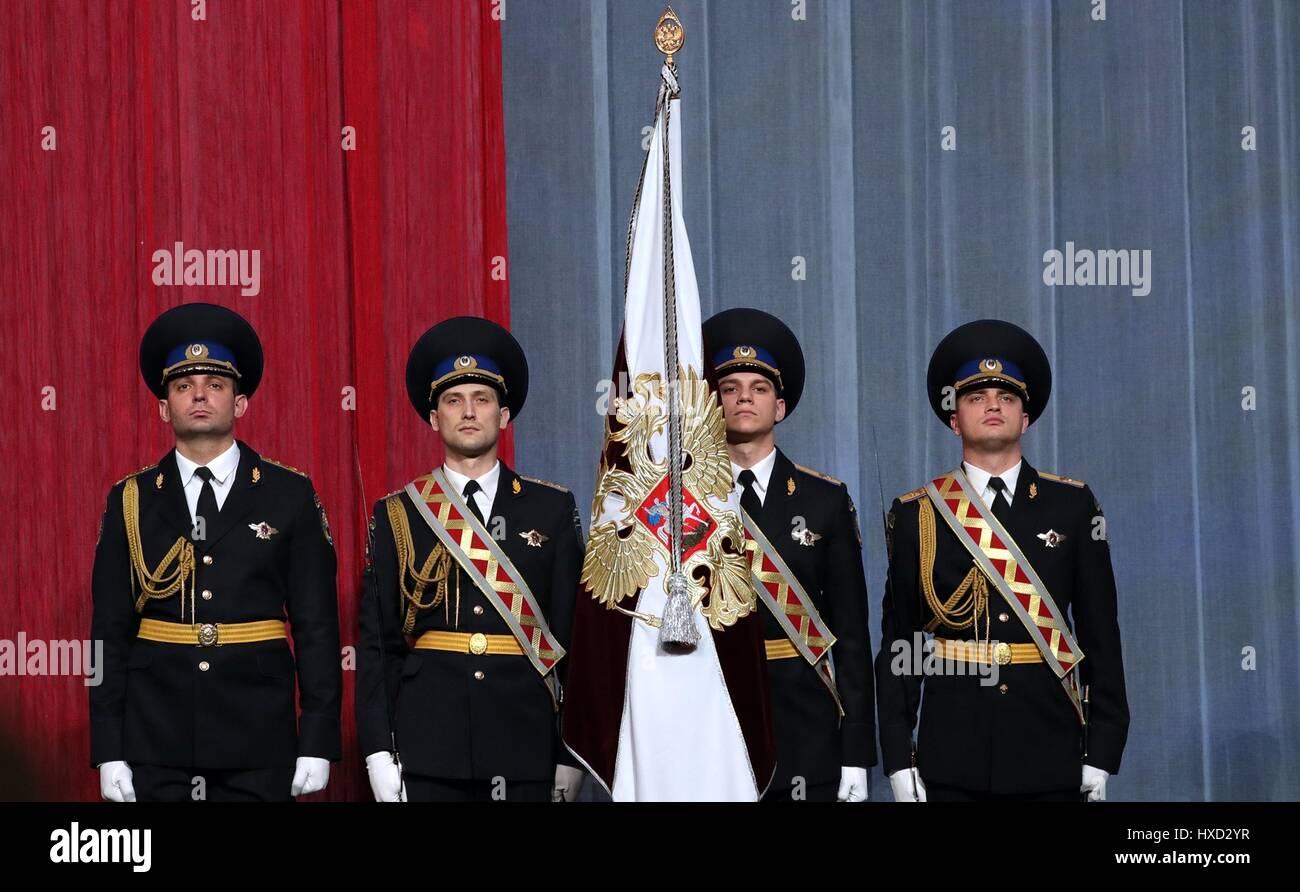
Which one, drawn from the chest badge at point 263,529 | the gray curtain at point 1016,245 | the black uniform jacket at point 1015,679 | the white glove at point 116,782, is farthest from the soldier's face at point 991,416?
the white glove at point 116,782

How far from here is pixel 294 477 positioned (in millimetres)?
4059

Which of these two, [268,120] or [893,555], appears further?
[268,120]

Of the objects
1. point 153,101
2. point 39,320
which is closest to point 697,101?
point 153,101

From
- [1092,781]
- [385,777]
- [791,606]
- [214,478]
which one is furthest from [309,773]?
[1092,781]

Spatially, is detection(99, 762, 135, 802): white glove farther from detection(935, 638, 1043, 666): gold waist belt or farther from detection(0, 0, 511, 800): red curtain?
detection(935, 638, 1043, 666): gold waist belt

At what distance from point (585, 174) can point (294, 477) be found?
1489 mm

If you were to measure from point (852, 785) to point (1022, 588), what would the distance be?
22.8 inches

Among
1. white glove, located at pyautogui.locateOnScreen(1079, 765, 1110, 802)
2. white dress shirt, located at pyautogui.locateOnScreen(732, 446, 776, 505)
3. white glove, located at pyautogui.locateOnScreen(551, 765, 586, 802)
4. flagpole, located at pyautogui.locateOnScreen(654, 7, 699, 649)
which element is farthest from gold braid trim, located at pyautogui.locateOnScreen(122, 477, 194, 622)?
white glove, located at pyautogui.locateOnScreen(1079, 765, 1110, 802)

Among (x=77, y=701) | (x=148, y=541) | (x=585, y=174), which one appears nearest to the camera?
(x=148, y=541)

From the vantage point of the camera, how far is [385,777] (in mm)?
3777

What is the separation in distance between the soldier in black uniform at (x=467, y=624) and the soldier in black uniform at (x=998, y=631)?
76cm

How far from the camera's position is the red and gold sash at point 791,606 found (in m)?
3.96

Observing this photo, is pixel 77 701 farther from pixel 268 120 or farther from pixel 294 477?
pixel 268 120

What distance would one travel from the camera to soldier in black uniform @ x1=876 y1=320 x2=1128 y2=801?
3.89m
